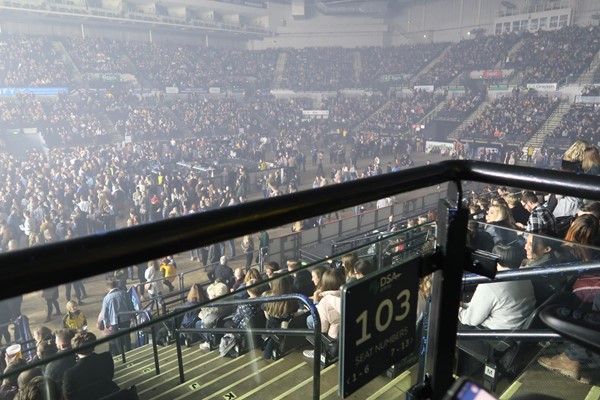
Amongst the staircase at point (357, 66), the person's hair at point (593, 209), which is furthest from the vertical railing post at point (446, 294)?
the staircase at point (357, 66)

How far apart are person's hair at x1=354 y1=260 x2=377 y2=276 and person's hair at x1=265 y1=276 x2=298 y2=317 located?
129mm

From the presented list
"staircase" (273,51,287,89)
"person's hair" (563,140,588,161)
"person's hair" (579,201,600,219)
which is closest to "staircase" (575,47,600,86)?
"staircase" (273,51,287,89)

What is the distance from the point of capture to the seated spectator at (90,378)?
0.70m

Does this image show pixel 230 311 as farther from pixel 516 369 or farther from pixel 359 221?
pixel 359 221

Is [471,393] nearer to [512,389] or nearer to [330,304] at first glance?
[330,304]

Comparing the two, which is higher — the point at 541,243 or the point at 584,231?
the point at 541,243

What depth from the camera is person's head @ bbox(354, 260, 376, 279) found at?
2.79 feet

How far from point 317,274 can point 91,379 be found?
1.40 feet

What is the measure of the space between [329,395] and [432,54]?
42001mm

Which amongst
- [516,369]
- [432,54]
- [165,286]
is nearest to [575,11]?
[432,54]

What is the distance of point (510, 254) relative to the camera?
1.13m

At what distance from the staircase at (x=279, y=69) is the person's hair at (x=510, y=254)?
42.3 metres

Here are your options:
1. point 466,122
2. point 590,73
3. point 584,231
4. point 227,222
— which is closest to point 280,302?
point 227,222

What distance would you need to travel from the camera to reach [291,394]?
0.99m
